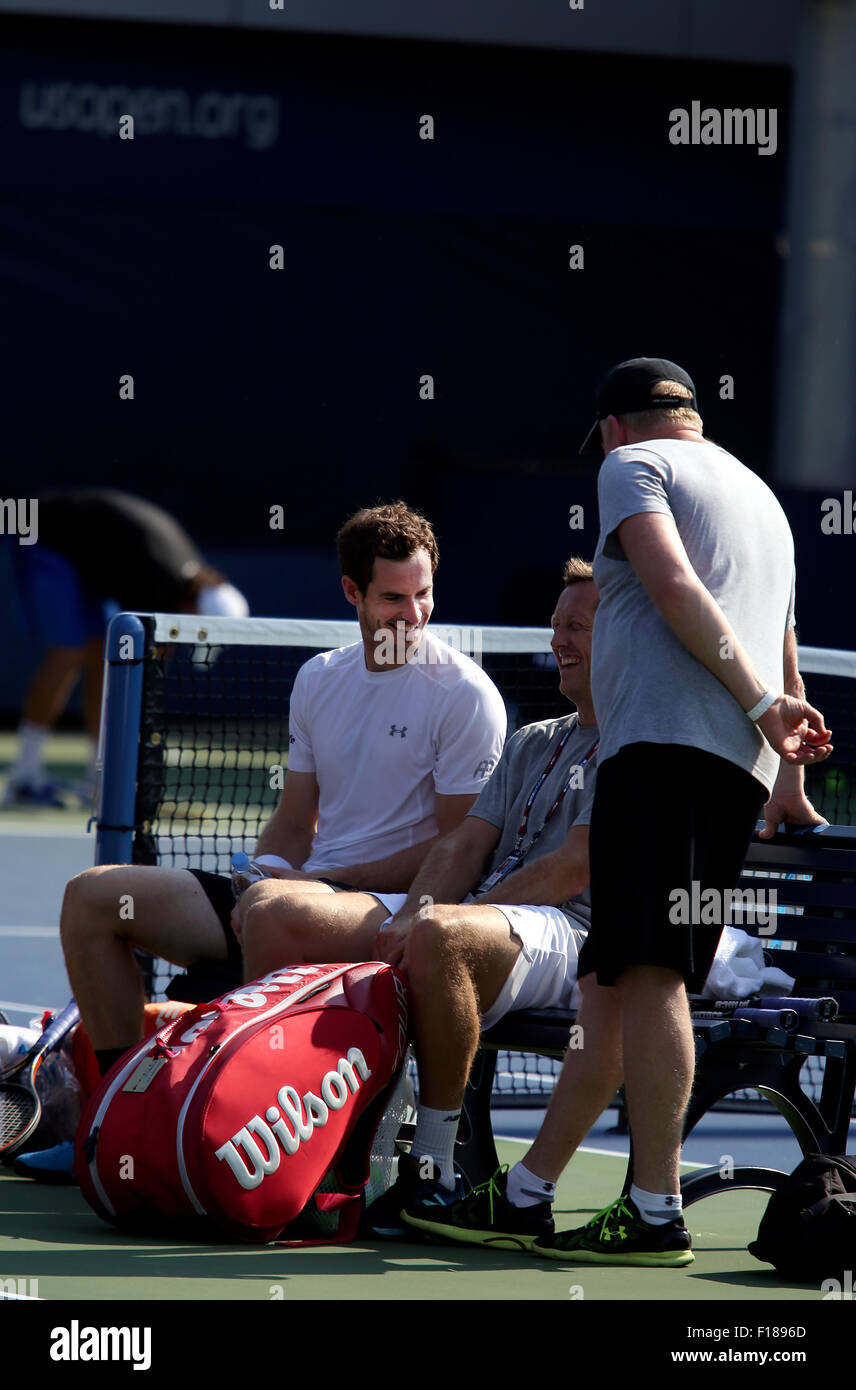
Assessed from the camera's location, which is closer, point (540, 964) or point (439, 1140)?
point (439, 1140)

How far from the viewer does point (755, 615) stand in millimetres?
3727

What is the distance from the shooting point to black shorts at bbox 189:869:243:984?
442 centimetres

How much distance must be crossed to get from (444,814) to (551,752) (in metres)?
0.33

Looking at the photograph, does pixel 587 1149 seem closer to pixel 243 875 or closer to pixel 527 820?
pixel 527 820

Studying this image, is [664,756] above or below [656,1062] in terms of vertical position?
above

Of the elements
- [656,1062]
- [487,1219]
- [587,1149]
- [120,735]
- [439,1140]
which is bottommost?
[587,1149]

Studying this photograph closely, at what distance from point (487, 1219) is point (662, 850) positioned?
85cm

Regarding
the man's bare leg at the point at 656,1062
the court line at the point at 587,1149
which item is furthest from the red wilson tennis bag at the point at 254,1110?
the court line at the point at 587,1149

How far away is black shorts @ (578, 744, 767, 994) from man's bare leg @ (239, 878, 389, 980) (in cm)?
70

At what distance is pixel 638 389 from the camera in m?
3.83

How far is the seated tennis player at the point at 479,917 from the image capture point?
151 inches

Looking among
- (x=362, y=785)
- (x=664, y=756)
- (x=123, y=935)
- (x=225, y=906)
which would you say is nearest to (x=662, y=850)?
(x=664, y=756)

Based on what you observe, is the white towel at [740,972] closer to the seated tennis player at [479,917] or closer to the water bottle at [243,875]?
the seated tennis player at [479,917]
